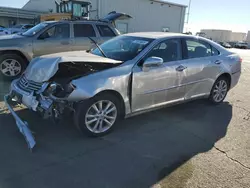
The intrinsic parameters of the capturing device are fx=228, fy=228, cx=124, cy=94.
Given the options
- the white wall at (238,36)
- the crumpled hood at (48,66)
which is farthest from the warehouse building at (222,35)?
the crumpled hood at (48,66)

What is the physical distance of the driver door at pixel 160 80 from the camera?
3791mm

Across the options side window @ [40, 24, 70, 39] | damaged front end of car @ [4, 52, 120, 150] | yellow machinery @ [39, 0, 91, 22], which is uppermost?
yellow machinery @ [39, 0, 91, 22]

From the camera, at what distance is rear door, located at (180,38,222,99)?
176 inches

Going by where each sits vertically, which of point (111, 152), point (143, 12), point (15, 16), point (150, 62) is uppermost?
point (143, 12)

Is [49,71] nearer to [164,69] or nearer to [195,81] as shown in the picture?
[164,69]

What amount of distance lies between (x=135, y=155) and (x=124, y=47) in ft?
6.97

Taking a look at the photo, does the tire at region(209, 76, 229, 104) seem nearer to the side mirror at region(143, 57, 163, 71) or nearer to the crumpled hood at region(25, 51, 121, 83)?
the side mirror at region(143, 57, 163, 71)

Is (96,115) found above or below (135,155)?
above

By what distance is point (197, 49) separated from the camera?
476 cm

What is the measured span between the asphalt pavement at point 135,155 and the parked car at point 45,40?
263 cm

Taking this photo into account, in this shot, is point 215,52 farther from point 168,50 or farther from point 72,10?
point 72,10

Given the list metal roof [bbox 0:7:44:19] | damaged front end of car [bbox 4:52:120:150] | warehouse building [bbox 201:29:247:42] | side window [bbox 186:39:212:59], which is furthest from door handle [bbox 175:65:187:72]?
warehouse building [bbox 201:29:247:42]

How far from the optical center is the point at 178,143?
356 cm

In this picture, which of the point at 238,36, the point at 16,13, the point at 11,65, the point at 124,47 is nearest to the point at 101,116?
the point at 124,47
